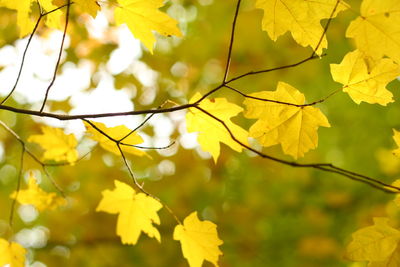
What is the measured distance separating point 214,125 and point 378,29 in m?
0.52

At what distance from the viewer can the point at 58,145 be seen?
1.70 metres

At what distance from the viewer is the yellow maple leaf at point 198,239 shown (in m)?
1.29

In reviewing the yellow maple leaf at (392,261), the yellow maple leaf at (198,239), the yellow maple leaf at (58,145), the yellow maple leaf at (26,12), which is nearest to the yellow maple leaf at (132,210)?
the yellow maple leaf at (198,239)

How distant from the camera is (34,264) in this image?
4.03m

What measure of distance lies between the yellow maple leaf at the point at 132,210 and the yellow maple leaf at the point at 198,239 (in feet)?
0.49

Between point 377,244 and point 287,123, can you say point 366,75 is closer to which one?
point 287,123

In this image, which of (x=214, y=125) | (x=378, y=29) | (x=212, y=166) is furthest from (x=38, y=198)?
(x=212, y=166)

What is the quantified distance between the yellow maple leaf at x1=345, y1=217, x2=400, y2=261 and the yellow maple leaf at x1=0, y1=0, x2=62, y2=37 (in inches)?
46.3

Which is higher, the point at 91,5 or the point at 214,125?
the point at 91,5

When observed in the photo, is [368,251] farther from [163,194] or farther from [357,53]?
[163,194]

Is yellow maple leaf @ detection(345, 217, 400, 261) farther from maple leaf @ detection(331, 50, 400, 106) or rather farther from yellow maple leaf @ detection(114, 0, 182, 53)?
yellow maple leaf @ detection(114, 0, 182, 53)

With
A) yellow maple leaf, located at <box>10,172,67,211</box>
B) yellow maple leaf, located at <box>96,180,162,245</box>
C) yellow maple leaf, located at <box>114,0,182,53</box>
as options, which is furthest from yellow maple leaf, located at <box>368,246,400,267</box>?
yellow maple leaf, located at <box>10,172,67,211</box>

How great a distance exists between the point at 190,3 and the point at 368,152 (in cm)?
227

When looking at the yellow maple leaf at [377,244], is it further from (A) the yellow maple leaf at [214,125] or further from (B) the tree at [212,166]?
(B) the tree at [212,166]
